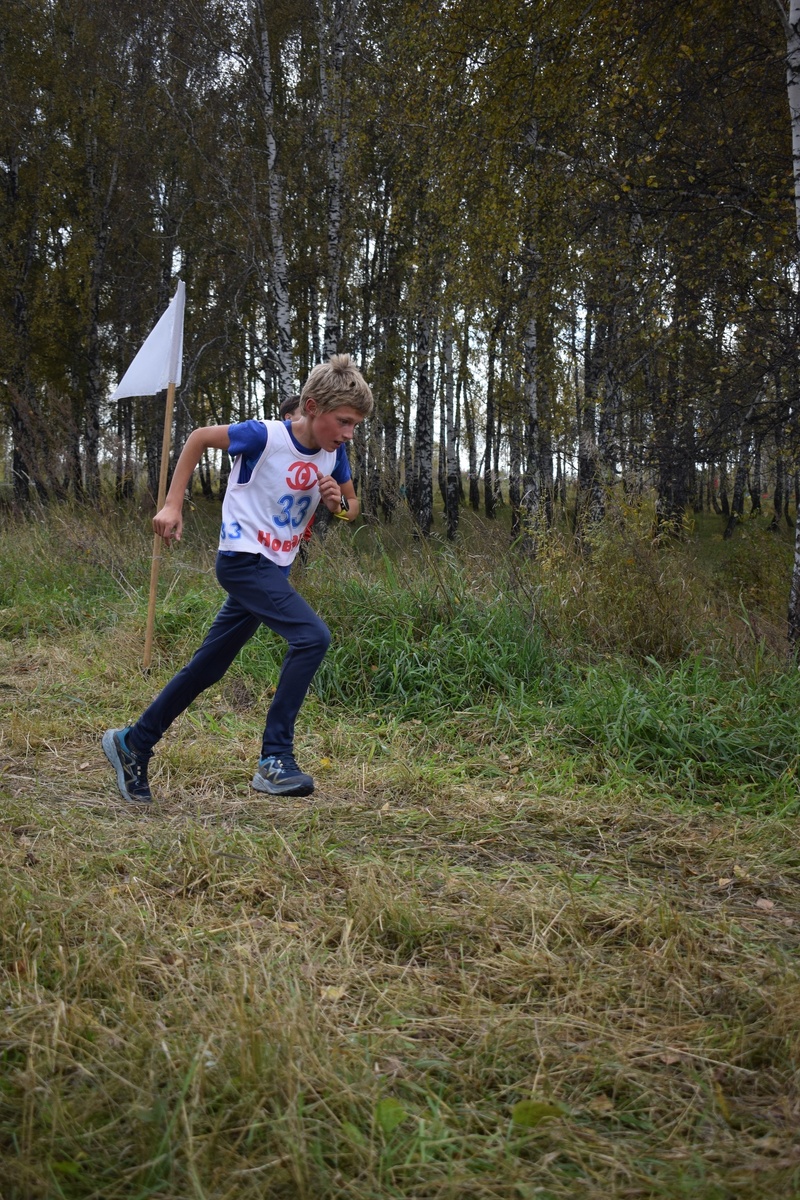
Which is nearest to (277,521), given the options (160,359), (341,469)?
(341,469)

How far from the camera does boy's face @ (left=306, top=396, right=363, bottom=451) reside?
3.64 meters

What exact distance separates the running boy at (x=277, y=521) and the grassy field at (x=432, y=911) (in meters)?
0.52

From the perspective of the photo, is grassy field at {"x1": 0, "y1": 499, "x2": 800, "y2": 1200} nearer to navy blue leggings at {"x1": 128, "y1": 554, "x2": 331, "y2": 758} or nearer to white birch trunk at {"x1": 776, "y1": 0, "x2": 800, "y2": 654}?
white birch trunk at {"x1": 776, "y1": 0, "x2": 800, "y2": 654}

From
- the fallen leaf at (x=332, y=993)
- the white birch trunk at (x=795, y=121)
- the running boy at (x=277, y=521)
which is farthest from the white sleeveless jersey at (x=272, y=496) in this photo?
the white birch trunk at (x=795, y=121)

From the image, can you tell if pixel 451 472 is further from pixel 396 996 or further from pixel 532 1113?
pixel 532 1113

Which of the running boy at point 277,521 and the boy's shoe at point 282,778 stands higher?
the running boy at point 277,521

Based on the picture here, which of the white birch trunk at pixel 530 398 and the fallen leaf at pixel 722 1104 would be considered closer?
the fallen leaf at pixel 722 1104

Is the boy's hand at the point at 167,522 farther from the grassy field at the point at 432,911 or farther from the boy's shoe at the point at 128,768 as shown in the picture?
the grassy field at the point at 432,911

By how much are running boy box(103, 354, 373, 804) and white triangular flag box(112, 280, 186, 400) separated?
5.87 feet

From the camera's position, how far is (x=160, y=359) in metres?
5.48

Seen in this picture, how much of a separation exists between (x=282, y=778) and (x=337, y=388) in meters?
1.57

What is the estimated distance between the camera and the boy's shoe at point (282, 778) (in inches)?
146

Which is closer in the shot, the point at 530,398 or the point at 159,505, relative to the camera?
the point at 159,505

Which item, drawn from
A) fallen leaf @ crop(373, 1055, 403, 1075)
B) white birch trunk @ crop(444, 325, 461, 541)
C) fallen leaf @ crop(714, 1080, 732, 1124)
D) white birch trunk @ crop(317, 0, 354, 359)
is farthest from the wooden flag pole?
white birch trunk @ crop(444, 325, 461, 541)
